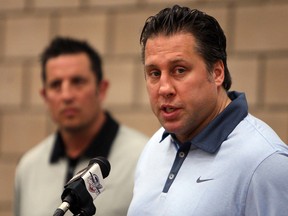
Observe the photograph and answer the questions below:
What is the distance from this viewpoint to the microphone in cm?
230

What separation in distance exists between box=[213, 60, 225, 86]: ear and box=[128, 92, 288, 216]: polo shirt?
0.29ft

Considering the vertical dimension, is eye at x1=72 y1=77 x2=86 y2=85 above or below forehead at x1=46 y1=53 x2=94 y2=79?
below

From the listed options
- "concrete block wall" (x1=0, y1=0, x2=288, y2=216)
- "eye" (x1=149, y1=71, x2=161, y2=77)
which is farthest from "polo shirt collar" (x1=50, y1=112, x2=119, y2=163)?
"eye" (x1=149, y1=71, x2=161, y2=77)

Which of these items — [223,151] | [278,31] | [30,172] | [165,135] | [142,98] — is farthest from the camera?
[142,98]

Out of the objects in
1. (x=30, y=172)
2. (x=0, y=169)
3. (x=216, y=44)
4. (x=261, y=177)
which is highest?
(x=216, y=44)

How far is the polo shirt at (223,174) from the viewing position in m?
2.24

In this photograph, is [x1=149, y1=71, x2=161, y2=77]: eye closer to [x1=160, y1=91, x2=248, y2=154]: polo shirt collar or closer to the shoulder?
[x1=160, y1=91, x2=248, y2=154]: polo shirt collar

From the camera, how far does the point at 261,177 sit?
7.36 ft

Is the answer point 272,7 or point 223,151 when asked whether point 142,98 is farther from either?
point 223,151

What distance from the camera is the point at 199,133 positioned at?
2516 mm

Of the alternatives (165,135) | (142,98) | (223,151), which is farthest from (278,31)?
(223,151)

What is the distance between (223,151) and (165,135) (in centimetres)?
44

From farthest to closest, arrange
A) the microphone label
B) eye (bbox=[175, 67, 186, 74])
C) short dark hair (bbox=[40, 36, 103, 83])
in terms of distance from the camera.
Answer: short dark hair (bbox=[40, 36, 103, 83])
eye (bbox=[175, 67, 186, 74])
the microphone label

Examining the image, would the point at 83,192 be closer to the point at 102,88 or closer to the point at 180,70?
the point at 180,70
